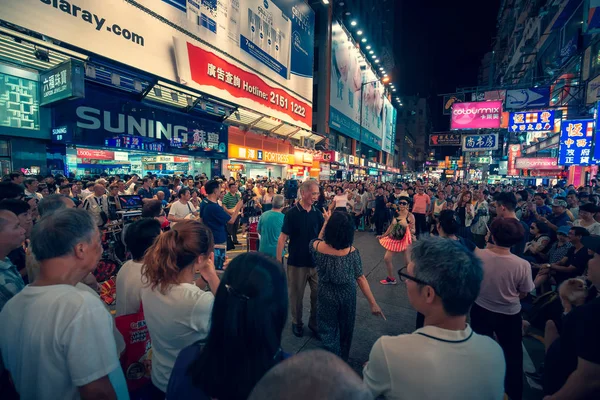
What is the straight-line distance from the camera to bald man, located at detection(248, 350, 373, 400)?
611 millimetres

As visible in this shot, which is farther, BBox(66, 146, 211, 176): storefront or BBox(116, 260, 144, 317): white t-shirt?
BBox(66, 146, 211, 176): storefront

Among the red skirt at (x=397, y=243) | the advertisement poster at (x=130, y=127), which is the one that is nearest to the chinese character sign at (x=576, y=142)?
the red skirt at (x=397, y=243)

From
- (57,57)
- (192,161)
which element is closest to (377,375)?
(57,57)

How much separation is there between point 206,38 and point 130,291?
14195 millimetres

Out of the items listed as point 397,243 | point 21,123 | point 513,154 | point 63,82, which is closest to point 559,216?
point 397,243

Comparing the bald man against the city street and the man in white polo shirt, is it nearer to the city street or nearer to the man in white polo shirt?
the man in white polo shirt

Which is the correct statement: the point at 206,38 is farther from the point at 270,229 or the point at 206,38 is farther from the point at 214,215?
the point at 270,229

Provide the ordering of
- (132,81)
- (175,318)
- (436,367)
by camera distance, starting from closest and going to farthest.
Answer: (436,367) < (175,318) < (132,81)

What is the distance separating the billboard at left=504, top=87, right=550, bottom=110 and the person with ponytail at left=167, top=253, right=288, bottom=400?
72.5ft

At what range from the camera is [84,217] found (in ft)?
5.45

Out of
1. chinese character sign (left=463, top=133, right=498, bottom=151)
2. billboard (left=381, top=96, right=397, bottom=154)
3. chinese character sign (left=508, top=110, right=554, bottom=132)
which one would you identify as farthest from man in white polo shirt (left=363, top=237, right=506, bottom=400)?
billboard (left=381, top=96, right=397, bottom=154)

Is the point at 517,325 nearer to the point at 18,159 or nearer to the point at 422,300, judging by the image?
the point at 422,300

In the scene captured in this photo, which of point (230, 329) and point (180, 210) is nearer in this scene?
point (230, 329)

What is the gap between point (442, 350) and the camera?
48.1 inches
